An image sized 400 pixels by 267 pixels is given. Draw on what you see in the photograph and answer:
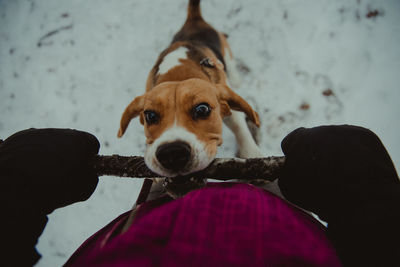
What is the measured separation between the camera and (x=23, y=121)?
3754mm

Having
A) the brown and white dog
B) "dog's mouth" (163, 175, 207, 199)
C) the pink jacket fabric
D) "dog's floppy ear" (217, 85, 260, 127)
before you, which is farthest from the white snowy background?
the pink jacket fabric

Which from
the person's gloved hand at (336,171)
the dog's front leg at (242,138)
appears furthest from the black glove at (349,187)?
the dog's front leg at (242,138)

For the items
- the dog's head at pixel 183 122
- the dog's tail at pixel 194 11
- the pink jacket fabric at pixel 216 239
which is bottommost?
the pink jacket fabric at pixel 216 239

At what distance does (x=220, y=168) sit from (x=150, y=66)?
9.84 ft

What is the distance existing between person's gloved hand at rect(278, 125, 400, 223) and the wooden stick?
0.08 metres

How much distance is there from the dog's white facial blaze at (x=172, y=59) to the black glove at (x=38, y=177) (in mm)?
1552

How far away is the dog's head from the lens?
1.58m

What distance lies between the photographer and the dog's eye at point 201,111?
1942 mm

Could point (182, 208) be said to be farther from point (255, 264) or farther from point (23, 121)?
point (23, 121)

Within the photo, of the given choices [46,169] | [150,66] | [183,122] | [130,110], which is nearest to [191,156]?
[183,122]

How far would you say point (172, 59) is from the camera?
2.94 m

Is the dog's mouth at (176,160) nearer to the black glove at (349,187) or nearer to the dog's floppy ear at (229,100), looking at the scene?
the black glove at (349,187)

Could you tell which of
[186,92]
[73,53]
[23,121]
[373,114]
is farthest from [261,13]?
[23,121]

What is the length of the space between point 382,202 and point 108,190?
2904 millimetres
